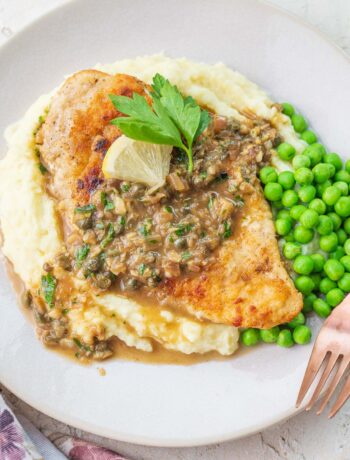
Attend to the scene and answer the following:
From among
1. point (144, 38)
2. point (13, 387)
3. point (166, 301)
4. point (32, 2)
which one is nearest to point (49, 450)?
point (13, 387)

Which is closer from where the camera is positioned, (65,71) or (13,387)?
(13,387)

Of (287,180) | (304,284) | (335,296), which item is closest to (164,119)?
(287,180)

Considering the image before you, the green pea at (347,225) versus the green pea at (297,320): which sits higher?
the green pea at (347,225)

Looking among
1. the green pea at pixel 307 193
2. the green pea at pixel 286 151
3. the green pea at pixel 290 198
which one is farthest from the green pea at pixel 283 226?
the green pea at pixel 286 151

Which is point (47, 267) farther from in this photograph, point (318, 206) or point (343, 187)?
point (343, 187)

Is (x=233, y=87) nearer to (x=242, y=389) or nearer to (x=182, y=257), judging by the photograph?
(x=182, y=257)

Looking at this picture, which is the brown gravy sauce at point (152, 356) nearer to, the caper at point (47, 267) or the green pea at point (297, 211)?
the caper at point (47, 267)
